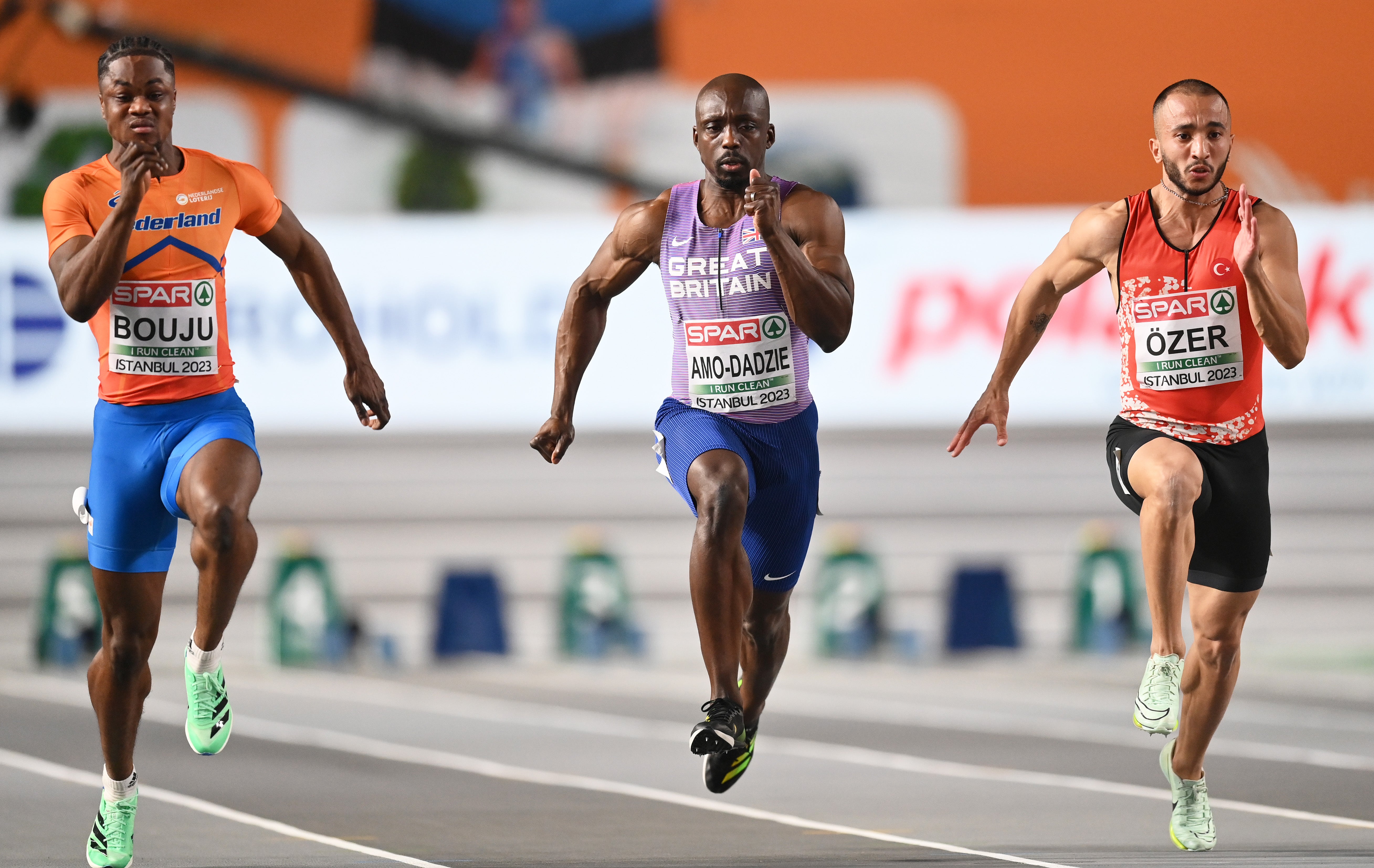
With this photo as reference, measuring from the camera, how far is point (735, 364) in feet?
23.0

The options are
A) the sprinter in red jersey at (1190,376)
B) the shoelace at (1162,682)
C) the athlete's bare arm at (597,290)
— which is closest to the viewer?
the shoelace at (1162,682)

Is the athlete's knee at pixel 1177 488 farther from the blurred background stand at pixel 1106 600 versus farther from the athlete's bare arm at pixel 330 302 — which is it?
the blurred background stand at pixel 1106 600

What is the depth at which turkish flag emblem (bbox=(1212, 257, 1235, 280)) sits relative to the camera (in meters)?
6.86

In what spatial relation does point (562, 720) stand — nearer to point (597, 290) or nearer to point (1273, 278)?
point (597, 290)

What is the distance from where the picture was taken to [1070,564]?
15969 mm

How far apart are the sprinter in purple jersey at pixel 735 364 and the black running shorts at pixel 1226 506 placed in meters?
1.19

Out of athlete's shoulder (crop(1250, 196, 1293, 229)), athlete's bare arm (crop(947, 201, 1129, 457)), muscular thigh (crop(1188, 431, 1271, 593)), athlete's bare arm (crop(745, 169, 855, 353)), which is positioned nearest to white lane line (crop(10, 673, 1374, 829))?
muscular thigh (crop(1188, 431, 1271, 593))

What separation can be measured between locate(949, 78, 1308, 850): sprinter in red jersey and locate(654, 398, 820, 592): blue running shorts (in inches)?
22.9

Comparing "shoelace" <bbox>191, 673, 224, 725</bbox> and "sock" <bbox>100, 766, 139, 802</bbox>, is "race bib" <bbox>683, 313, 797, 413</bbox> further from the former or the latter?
"sock" <bbox>100, 766, 139, 802</bbox>

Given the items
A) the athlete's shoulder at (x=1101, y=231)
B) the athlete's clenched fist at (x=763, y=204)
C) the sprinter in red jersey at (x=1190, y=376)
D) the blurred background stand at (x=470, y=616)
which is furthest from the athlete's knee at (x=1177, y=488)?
the blurred background stand at (x=470, y=616)

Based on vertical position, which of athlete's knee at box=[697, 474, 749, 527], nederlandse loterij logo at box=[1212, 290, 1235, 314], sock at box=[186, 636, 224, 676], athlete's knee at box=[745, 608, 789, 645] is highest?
nederlandse loterij logo at box=[1212, 290, 1235, 314]

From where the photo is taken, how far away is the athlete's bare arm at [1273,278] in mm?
6512

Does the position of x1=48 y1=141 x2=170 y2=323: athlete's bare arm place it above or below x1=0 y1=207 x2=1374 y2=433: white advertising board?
below

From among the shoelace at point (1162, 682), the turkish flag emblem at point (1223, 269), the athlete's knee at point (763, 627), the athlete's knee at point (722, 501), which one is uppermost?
the turkish flag emblem at point (1223, 269)
